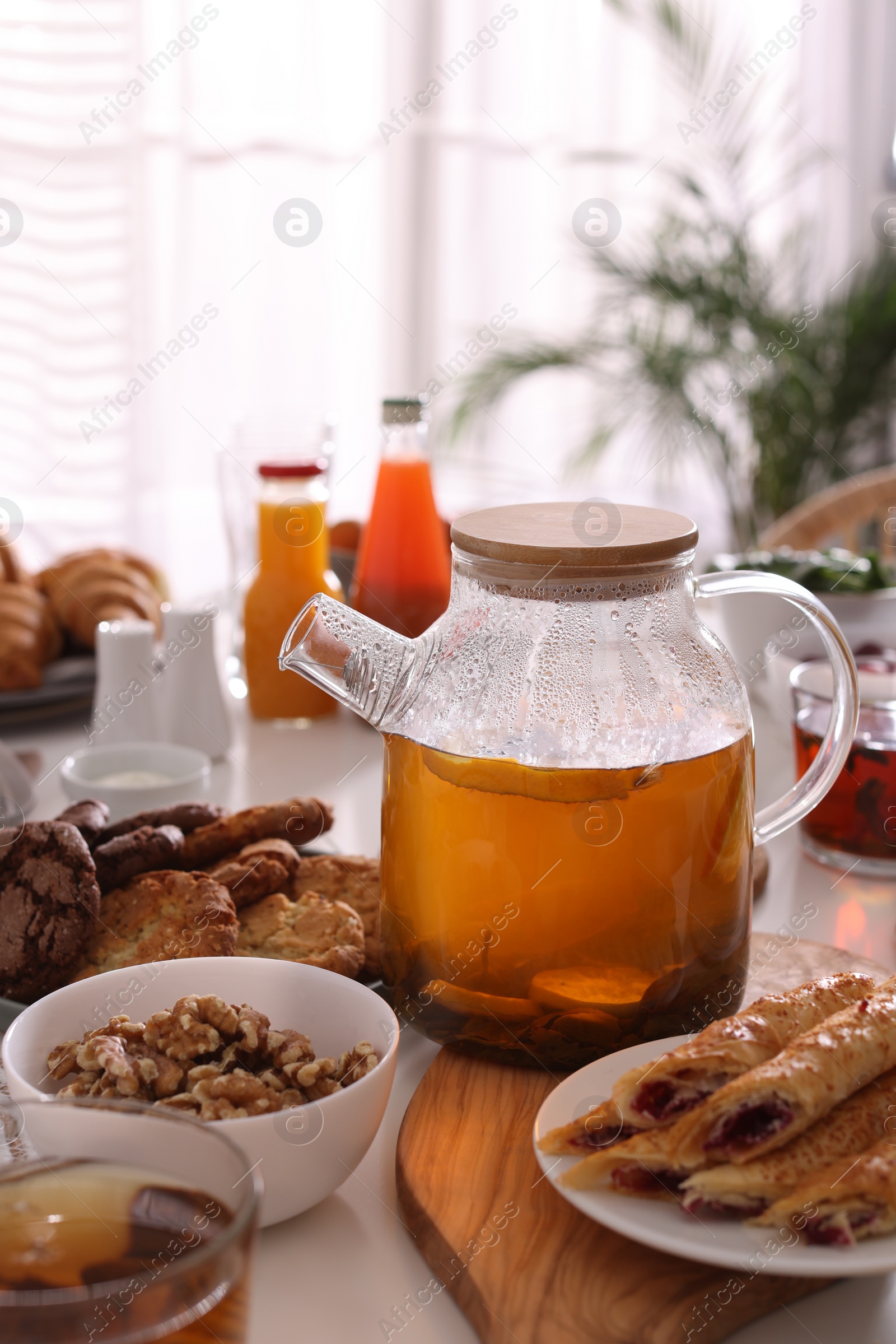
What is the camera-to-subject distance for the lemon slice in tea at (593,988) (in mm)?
689

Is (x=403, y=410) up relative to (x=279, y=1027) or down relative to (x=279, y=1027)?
up

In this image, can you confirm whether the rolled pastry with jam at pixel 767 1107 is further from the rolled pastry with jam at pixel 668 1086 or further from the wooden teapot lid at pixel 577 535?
the wooden teapot lid at pixel 577 535

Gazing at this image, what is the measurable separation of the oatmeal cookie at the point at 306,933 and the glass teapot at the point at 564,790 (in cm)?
4

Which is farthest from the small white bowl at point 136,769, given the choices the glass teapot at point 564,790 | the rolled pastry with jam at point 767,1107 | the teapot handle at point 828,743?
the rolled pastry with jam at point 767,1107

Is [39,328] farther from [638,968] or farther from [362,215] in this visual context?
[638,968]

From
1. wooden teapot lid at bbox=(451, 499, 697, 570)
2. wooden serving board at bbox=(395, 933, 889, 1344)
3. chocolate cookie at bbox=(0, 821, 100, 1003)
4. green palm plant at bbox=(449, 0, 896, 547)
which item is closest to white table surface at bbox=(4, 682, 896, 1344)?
wooden serving board at bbox=(395, 933, 889, 1344)

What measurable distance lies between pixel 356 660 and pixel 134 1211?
1.21ft

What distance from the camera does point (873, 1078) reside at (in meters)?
0.61

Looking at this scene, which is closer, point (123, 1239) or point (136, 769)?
point (123, 1239)

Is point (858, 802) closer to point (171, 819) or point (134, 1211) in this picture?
point (171, 819)

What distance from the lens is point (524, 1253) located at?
581 millimetres

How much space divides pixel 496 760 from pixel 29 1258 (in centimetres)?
35

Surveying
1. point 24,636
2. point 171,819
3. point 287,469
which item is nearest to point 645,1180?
point 171,819

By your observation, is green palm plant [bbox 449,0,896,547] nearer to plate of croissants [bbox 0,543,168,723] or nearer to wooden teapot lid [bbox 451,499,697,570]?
plate of croissants [bbox 0,543,168,723]
